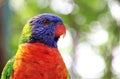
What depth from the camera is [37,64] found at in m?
2.69

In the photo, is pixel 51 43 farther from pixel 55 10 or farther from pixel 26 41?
pixel 55 10

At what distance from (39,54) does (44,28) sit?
10.6 inches

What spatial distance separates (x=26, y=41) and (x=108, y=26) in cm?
862

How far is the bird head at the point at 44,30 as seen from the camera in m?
2.85

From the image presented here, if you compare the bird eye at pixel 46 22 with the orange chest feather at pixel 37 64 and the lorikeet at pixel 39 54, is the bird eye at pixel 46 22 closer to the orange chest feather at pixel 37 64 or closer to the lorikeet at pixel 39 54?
the lorikeet at pixel 39 54

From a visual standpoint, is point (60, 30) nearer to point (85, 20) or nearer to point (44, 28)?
point (44, 28)

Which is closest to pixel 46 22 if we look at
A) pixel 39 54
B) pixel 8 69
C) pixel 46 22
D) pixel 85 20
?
pixel 46 22

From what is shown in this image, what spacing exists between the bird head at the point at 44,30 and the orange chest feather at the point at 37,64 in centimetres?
7

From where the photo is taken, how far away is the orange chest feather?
2.66 metres

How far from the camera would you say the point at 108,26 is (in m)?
11.3

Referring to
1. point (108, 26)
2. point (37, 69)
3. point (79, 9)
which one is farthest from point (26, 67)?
point (108, 26)

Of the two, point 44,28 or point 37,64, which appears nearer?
point 37,64

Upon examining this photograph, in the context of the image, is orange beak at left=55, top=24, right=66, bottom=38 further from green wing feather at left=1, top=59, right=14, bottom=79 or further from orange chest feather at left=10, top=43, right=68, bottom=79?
green wing feather at left=1, top=59, right=14, bottom=79

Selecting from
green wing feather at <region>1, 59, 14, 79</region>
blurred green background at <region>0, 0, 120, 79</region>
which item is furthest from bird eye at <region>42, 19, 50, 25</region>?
blurred green background at <region>0, 0, 120, 79</region>
